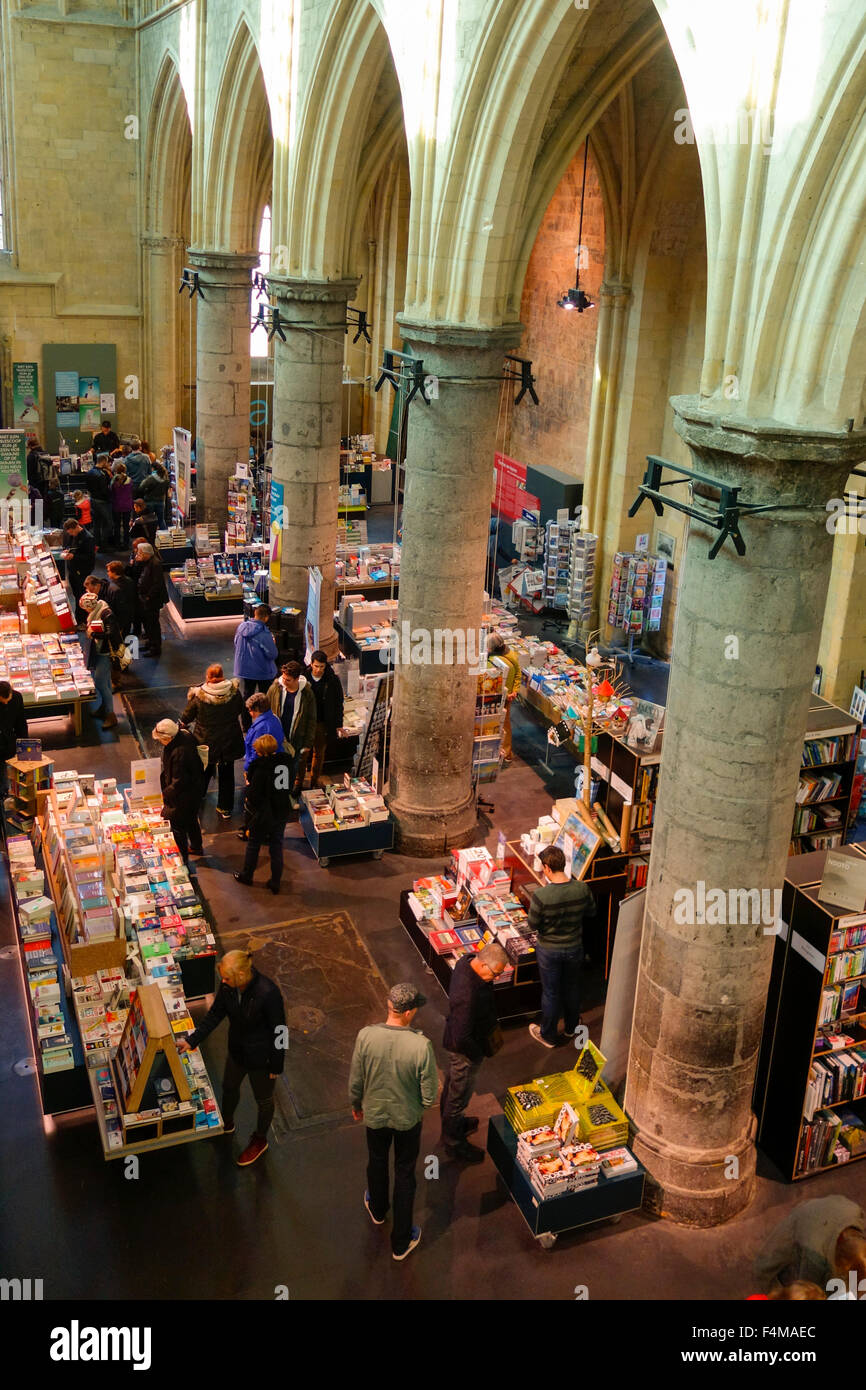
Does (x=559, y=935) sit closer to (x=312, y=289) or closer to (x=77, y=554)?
(x=312, y=289)

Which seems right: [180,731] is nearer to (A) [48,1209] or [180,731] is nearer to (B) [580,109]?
(A) [48,1209]

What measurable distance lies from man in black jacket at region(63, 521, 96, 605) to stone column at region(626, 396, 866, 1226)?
1112cm

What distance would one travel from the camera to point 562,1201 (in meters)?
7.11

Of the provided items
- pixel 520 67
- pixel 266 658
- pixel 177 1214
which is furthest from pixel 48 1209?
pixel 520 67

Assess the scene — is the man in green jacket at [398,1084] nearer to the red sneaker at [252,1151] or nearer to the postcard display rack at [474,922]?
the red sneaker at [252,1151]

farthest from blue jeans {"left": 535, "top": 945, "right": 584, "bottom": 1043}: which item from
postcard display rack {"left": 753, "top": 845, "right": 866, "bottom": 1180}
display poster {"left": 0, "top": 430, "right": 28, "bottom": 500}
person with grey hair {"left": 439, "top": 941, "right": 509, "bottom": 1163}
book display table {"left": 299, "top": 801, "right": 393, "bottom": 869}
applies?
display poster {"left": 0, "top": 430, "right": 28, "bottom": 500}

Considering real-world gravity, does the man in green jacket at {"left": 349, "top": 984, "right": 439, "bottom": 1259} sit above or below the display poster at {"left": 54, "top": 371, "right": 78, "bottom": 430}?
below

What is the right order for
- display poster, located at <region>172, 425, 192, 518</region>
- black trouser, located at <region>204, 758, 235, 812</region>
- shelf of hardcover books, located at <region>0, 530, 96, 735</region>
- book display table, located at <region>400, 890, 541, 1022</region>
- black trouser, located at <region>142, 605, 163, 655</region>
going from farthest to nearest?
display poster, located at <region>172, 425, 192, 518</region>
black trouser, located at <region>142, 605, 163, 655</region>
shelf of hardcover books, located at <region>0, 530, 96, 735</region>
black trouser, located at <region>204, 758, 235, 812</region>
book display table, located at <region>400, 890, 541, 1022</region>

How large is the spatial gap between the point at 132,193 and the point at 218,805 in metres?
16.3

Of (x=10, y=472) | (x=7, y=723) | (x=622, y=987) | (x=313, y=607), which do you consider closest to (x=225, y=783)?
(x=7, y=723)

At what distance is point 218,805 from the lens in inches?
466

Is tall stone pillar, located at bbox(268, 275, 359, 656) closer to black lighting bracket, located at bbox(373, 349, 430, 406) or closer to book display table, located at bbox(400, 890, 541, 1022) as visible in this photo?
black lighting bracket, located at bbox(373, 349, 430, 406)

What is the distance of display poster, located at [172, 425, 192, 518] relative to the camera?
19.0 m

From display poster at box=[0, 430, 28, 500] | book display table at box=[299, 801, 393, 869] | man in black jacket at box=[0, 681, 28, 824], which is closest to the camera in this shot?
man in black jacket at box=[0, 681, 28, 824]
